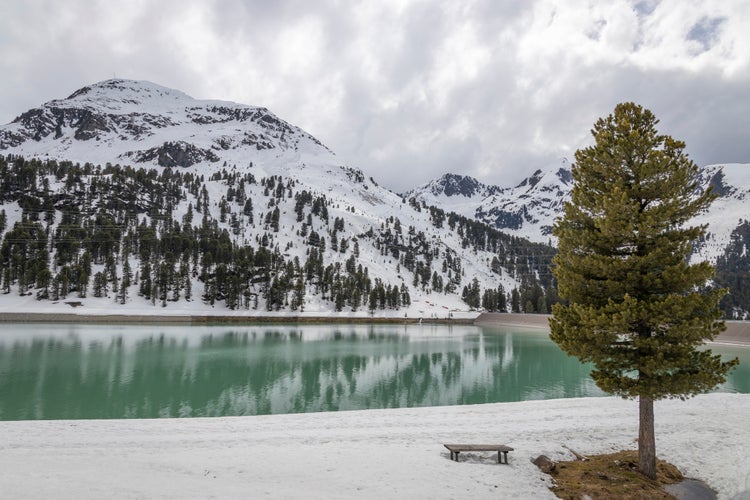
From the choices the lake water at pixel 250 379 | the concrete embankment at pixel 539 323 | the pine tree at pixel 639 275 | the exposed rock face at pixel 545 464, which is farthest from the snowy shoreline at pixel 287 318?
the exposed rock face at pixel 545 464

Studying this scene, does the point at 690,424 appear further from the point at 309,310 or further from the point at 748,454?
the point at 309,310

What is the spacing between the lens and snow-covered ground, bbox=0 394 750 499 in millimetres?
10094

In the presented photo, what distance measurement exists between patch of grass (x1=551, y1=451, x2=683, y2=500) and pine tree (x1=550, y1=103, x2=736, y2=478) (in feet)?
2.25

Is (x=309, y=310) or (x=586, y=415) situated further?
(x=309, y=310)

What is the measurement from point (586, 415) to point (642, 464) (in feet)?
29.1

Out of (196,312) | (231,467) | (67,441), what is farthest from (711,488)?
(196,312)

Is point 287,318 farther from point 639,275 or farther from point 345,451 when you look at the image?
point 639,275

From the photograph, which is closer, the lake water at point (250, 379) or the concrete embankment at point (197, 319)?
the lake water at point (250, 379)

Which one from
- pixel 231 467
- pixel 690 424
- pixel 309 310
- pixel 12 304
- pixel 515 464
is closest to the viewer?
pixel 231 467

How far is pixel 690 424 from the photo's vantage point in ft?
61.3

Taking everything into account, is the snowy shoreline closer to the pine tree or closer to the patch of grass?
the patch of grass

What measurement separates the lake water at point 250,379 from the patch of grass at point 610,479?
1457 centimetres

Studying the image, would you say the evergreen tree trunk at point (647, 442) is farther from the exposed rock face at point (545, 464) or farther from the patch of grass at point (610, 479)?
the exposed rock face at point (545, 464)

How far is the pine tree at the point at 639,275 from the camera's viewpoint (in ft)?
37.7
